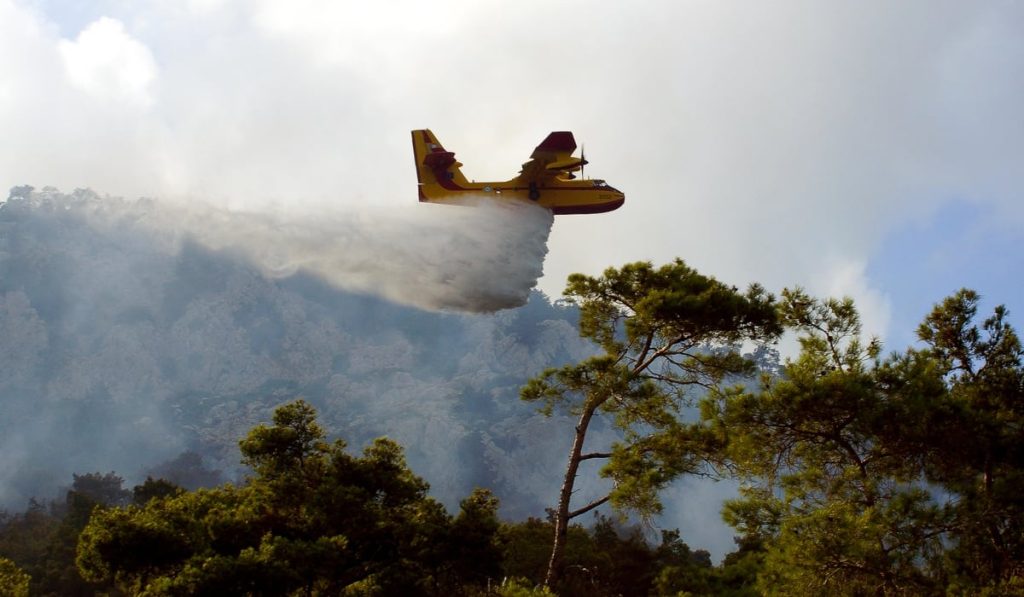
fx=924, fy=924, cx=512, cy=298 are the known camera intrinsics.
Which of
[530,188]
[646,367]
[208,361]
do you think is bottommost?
[646,367]

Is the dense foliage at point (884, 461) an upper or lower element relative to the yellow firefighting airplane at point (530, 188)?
lower

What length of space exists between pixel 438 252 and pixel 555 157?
5.46 m

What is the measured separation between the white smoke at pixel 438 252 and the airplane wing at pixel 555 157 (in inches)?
64.2

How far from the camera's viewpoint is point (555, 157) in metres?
29.4

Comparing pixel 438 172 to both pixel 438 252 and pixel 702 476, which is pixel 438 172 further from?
pixel 702 476

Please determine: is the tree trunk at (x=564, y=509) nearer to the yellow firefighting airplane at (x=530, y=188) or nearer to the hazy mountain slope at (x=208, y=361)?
the yellow firefighting airplane at (x=530, y=188)

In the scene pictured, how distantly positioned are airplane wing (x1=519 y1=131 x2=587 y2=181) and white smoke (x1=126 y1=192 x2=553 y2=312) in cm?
163

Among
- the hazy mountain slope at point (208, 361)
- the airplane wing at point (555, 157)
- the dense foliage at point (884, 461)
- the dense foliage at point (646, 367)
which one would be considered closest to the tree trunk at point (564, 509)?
the dense foliage at point (646, 367)

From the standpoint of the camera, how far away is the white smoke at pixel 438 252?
29.9 metres

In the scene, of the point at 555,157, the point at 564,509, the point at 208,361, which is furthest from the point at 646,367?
the point at 208,361

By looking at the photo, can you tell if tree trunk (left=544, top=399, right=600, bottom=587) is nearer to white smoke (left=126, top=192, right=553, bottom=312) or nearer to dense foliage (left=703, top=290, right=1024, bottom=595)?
dense foliage (left=703, top=290, right=1024, bottom=595)

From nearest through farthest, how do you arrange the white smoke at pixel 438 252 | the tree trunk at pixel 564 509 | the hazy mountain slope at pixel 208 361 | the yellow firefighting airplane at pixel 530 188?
the tree trunk at pixel 564 509 < the white smoke at pixel 438 252 < the yellow firefighting airplane at pixel 530 188 < the hazy mountain slope at pixel 208 361

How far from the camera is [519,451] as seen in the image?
96.9 m

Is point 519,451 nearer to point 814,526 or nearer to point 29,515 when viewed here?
point 29,515
